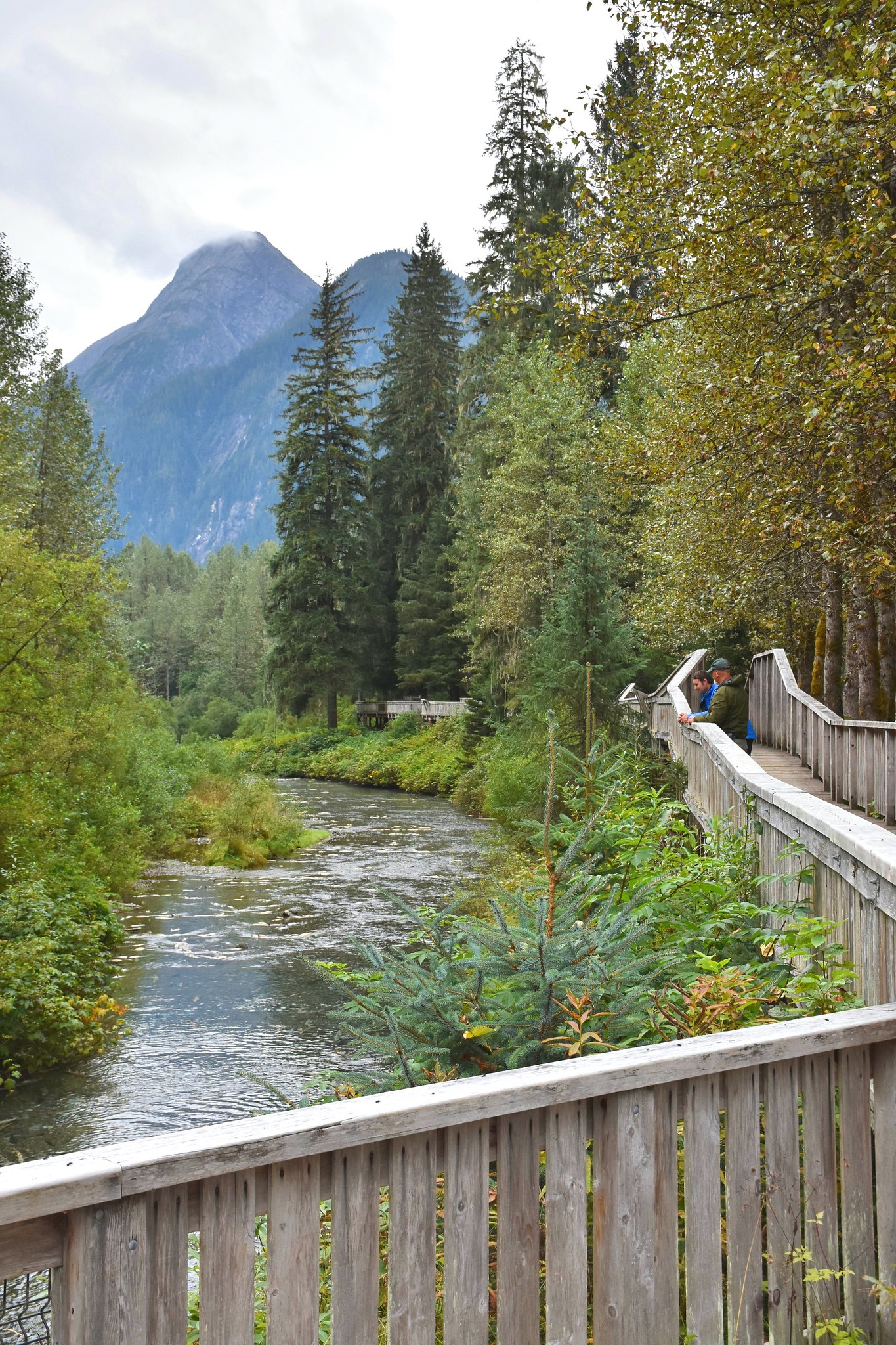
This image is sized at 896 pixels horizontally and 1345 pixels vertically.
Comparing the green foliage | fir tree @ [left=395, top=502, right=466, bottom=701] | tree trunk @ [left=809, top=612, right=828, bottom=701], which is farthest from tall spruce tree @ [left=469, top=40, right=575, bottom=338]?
the green foliage

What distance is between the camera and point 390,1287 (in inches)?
94.1

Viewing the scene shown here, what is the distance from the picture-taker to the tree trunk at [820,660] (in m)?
19.8

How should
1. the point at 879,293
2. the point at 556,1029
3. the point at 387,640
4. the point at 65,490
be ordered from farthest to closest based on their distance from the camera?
the point at 387,640 → the point at 65,490 → the point at 879,293 → the point at 556,1029

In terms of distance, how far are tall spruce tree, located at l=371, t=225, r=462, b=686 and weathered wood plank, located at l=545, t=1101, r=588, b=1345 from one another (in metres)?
47.0

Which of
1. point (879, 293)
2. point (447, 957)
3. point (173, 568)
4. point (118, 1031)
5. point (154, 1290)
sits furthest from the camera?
point (173, 568)

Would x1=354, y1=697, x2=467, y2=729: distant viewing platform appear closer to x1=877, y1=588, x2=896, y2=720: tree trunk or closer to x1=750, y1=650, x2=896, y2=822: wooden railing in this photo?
x1=750, y1=650, x2=896, y2=822: wooden railing

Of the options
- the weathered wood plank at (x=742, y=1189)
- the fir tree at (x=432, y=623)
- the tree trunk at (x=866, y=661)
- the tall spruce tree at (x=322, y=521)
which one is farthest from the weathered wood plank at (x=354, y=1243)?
the tall spruce tree at (x=322, y=521)

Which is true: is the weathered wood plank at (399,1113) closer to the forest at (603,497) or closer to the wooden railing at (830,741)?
the forest at (603,497)

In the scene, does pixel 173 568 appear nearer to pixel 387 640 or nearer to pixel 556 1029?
pixel 387 640

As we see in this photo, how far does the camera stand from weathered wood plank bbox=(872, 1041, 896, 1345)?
9.45 feet

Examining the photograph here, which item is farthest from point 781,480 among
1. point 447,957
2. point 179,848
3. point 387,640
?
point 387,640

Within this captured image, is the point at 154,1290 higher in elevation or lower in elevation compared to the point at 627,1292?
higher

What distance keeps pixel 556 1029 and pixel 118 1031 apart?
25.8 feet

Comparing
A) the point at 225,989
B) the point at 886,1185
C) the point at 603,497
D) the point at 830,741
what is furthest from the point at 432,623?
the point at 886,1185
